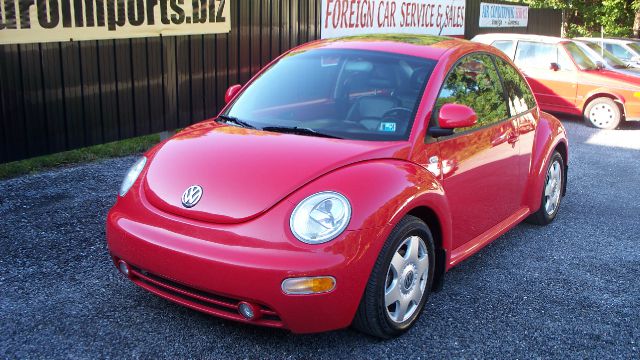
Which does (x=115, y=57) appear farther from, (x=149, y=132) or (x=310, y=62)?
(x=310, y=62)

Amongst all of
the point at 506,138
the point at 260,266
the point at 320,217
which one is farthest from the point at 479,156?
Answer: the point at 260,266

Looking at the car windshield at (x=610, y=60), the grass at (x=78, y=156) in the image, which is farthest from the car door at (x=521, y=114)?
the car windshield at (x=610, y=60)

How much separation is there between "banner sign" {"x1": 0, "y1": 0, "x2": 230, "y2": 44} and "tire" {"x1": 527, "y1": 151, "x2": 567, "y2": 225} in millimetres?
4741

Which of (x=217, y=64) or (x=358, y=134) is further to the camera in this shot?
(x=217, y=64)

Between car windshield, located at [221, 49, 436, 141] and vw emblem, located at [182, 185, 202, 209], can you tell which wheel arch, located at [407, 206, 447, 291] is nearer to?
car windshield, located at [221, 49, 436, 141]

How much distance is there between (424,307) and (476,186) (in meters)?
0.91

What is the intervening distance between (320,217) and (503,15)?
1713cm

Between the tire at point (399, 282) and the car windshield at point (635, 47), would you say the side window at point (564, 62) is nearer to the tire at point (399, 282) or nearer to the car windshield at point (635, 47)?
the car windshield at point (635, 47)

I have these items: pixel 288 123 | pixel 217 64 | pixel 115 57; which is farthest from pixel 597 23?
pixel 288 123

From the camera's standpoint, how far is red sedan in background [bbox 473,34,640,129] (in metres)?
11.9

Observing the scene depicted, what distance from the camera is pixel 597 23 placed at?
28.3 metres

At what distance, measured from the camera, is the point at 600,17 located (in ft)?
91.8

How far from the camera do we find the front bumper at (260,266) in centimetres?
317

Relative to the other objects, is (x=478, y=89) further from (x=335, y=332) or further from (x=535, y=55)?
(x=535, y=55)
